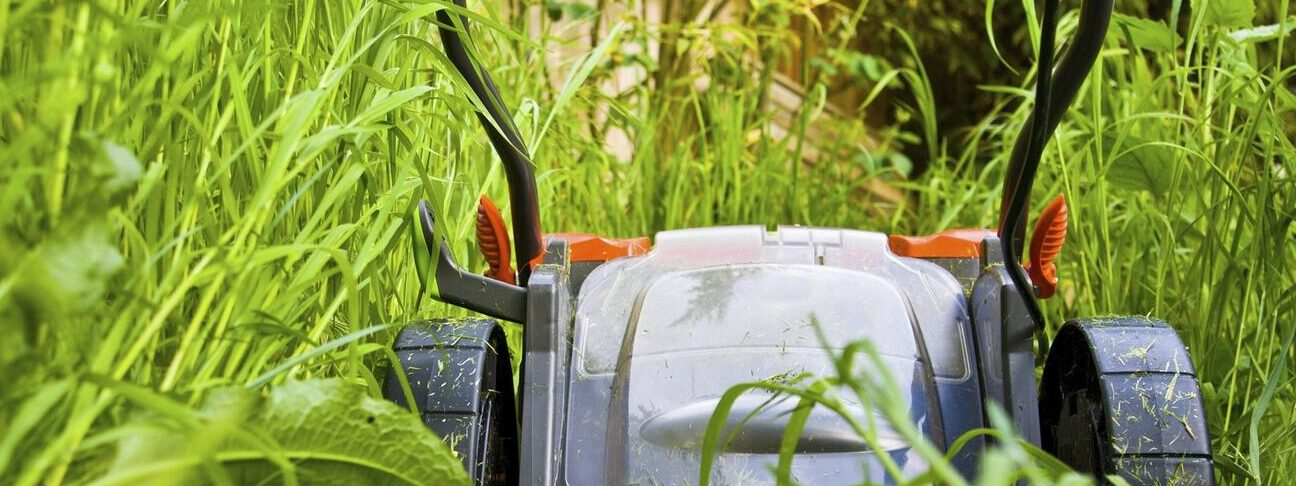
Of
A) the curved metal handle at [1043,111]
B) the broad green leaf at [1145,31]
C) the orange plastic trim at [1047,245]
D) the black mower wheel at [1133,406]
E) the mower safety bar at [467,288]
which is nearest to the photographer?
the black mower wheel at [1133,406]

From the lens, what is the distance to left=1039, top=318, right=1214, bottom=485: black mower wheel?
111 centimetres

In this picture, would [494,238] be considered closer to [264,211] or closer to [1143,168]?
[264,211]

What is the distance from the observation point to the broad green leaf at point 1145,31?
2.03 meters

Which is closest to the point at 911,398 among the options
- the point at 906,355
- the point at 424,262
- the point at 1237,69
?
the point at 906,355

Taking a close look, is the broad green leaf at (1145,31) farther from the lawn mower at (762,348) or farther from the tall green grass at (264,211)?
the lawn mower at (762,348)

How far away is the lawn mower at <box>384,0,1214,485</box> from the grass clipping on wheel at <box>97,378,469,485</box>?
0.55 ft

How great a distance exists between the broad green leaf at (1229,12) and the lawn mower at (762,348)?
659 mm

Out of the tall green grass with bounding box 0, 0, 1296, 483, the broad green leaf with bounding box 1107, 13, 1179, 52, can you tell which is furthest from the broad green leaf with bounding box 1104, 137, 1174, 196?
the broad green leaf with bounding box 1107, 13, 1179, 52

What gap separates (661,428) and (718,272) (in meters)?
0.27

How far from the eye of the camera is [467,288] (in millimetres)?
1360

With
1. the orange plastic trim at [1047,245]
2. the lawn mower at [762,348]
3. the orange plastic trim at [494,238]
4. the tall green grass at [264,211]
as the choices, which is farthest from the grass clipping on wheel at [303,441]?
the orange plastic trim at [1047,245]

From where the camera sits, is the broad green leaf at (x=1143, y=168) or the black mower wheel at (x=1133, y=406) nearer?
the black mower wheel at (x=1133, y=406)

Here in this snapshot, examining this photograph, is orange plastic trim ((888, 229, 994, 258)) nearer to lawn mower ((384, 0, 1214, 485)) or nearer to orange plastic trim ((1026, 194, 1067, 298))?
lawn mower ((384, 0, 1214, 485))

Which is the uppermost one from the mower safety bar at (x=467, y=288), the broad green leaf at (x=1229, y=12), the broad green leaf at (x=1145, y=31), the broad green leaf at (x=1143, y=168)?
the broad green leaf at (x=1229, y=12)
